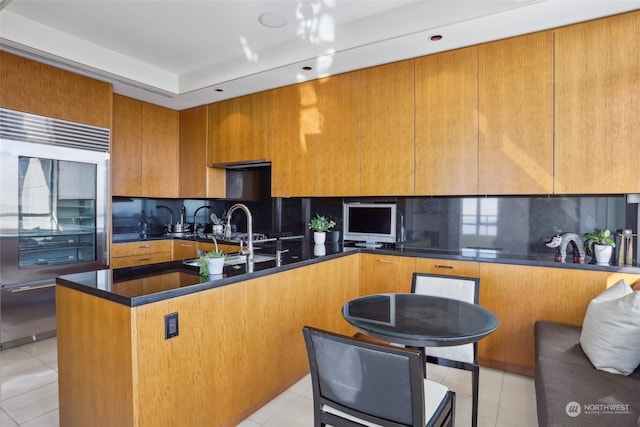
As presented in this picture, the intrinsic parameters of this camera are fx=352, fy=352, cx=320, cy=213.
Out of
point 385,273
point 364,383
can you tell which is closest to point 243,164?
point 385,273

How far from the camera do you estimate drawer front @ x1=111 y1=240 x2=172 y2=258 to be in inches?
153

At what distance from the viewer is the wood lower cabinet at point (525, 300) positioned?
242 centimetres

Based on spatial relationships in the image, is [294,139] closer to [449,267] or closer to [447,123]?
[447,123]

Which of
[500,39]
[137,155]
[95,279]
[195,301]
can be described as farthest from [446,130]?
→ [137,155]

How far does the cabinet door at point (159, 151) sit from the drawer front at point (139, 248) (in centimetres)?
67

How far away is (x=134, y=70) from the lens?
371 cm

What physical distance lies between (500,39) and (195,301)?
293 centimetres

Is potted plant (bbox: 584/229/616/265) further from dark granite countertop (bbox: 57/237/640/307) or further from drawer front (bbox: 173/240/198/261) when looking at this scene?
drawer front (bbox: 173/240/198/261)

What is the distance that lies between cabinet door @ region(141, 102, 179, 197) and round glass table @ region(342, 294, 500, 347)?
355cm

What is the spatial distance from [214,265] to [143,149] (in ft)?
10.4

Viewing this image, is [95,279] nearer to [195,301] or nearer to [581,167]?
[195,301]

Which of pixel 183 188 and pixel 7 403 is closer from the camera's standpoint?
pixel 7 403

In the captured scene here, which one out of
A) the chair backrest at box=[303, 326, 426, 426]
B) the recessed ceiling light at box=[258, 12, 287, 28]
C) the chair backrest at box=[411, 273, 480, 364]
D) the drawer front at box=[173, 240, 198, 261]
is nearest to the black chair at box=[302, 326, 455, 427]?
the chair backrest at box=[303, 326, 426, 426]

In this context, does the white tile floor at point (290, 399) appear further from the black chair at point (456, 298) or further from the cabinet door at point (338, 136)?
the cabinet door at point (338, 136)
